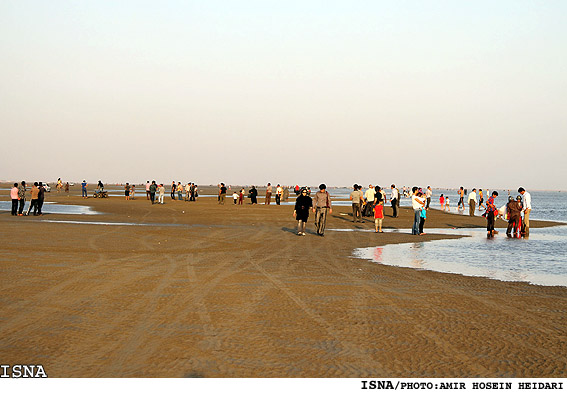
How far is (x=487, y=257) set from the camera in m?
15.1

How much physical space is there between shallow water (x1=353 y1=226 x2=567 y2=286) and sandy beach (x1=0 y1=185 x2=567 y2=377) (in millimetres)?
1027

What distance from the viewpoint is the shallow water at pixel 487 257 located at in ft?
39.4

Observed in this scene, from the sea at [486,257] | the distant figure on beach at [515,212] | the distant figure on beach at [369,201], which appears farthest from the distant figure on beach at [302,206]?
the distant figure on beach at [369,201]

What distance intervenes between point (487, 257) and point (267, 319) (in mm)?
9844

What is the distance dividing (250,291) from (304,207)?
1125 centimetres

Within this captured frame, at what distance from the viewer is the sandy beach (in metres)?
5.23

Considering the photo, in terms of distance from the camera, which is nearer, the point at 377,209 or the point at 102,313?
the point at 102,313

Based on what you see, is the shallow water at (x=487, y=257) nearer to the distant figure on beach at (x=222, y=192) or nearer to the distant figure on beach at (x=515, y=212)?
the distant figure on beach at (x=515, y=212)

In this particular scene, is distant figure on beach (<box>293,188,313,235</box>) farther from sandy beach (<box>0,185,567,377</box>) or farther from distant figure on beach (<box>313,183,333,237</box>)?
sandy beach (<box>0,185,567,377</box>)

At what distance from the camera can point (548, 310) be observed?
7949 millimetres

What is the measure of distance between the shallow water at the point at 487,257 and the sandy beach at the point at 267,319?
40.4 inches

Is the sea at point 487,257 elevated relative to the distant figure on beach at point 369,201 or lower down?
lower down
